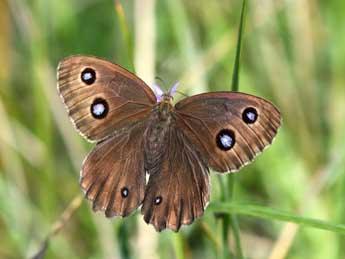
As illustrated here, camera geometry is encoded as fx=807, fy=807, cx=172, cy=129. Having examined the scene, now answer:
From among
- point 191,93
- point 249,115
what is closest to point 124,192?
point 249,115

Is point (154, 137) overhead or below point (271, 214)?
overhead

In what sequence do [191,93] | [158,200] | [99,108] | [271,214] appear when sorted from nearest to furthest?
1. [271,214]
2. [158,200]
3. [99,108]
4. [191,93]

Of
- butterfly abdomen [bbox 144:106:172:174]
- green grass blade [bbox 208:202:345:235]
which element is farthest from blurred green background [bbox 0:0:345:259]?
green grass blade [bbox 208:202:345:235]

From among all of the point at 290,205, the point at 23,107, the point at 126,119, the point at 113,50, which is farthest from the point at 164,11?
the point at 126,119

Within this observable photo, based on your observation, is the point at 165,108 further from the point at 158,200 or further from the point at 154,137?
the point at 158,200

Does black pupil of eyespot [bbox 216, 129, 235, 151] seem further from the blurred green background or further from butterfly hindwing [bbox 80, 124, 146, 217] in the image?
the blurred green background

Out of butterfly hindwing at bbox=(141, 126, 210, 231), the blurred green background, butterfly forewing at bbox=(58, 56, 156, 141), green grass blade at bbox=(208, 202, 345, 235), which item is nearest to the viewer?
green grass blade at bbox=(208, 202, 345, 235)
